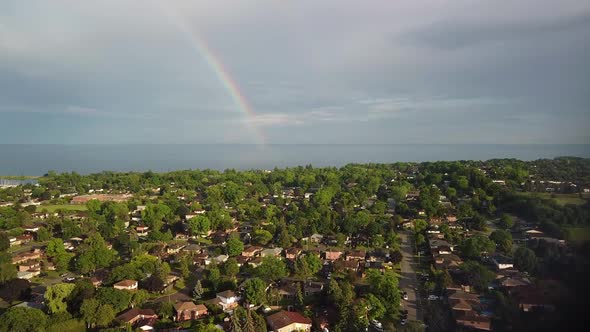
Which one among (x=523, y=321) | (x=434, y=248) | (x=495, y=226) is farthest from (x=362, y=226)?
(x=523, y=321)

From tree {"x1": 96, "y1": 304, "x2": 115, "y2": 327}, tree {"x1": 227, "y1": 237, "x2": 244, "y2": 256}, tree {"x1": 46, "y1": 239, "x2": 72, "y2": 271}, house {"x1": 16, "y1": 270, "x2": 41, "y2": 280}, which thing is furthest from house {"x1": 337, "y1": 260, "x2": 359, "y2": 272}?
house {"x1": 16, "y1": 270, "x2": 41, "y2": 280}

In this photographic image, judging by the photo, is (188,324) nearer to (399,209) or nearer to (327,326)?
(327,326)

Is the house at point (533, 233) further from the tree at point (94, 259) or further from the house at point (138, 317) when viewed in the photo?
the tree at point (94, 259)

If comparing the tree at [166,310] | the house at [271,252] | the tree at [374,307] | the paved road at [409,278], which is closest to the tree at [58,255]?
the tree at [166,310]

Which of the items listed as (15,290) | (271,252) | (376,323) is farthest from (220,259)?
(376,323)

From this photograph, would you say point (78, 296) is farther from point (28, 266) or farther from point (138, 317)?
point (28, 266)

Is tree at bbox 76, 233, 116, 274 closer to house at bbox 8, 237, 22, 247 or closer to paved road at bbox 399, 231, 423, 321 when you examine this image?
house at bbox 8, 237, 22, 247
